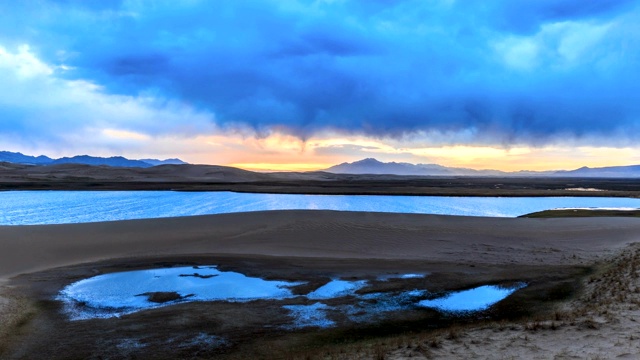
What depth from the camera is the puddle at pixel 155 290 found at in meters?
11.9

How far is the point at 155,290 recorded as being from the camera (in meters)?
13.5

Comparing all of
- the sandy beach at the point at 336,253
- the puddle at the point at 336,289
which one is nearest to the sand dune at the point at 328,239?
the sandy beach at the point at 336,253

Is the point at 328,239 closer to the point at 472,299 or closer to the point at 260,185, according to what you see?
the point at 472,299

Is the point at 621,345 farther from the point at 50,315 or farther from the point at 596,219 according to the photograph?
the point at 596,219

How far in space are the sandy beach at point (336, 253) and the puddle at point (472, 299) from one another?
2.28 ft

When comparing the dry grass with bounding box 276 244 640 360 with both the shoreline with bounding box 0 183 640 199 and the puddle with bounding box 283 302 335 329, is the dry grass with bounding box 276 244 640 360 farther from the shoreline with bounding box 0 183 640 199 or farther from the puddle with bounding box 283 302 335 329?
the shoreline with bounding box 0 183 640 199

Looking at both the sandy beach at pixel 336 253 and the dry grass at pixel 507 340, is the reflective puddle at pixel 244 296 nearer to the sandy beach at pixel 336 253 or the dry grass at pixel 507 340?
the sandy beach at pixel 336 253

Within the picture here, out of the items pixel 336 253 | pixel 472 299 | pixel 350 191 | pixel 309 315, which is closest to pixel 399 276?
pixel 472 299

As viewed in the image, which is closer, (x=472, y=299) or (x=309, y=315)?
(x=309, y=315)

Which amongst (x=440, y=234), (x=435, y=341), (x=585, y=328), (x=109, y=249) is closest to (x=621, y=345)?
(x=585, y=328)

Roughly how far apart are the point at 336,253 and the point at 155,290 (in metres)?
8.50

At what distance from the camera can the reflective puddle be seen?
1123cm

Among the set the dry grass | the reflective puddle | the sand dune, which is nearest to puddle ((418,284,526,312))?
the reflective puddle

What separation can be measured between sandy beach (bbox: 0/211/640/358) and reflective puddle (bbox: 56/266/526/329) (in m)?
0.75
